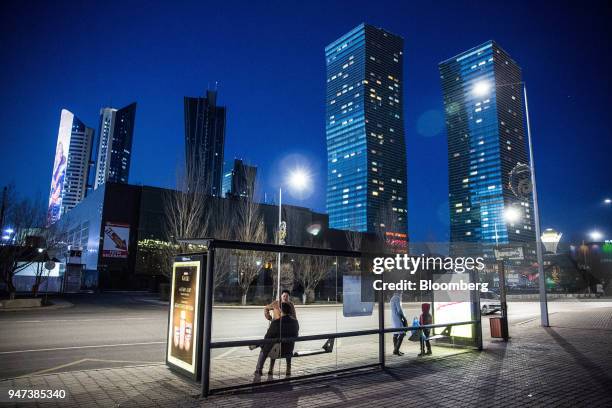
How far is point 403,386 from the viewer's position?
7395mm

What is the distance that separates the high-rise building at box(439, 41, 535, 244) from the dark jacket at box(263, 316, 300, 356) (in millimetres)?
78495

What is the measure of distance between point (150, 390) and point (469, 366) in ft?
23.1

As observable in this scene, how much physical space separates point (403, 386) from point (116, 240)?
173 ft

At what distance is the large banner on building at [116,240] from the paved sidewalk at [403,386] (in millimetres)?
48651

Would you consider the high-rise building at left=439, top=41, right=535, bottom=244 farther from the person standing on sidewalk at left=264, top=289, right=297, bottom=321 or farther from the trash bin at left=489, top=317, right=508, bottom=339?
the person standing on sidewalk at left=264, top=289, right=297, bottom=321

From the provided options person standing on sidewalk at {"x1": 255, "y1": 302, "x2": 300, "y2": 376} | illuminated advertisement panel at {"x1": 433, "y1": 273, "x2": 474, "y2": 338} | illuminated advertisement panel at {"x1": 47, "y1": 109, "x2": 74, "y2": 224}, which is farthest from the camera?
illuminated advertisement panel at {"x1": 47, "y1": 109, "x2": 74, "y2": 224}

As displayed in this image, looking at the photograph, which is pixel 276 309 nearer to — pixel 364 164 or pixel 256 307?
pixel 256 307

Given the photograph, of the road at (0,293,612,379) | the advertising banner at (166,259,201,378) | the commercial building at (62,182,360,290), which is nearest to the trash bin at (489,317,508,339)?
the road at (0,293,612,379)

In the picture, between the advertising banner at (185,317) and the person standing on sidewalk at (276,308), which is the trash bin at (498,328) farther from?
the advertising banner at (185,317)

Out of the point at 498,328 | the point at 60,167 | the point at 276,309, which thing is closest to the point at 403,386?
the point at 276,309

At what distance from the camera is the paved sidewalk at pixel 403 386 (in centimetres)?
635

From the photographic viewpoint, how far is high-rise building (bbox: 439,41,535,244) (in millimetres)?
104231

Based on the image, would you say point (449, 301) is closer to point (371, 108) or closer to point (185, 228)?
point (185, 228)

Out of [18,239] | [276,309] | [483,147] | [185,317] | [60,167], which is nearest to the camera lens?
[185,317]
